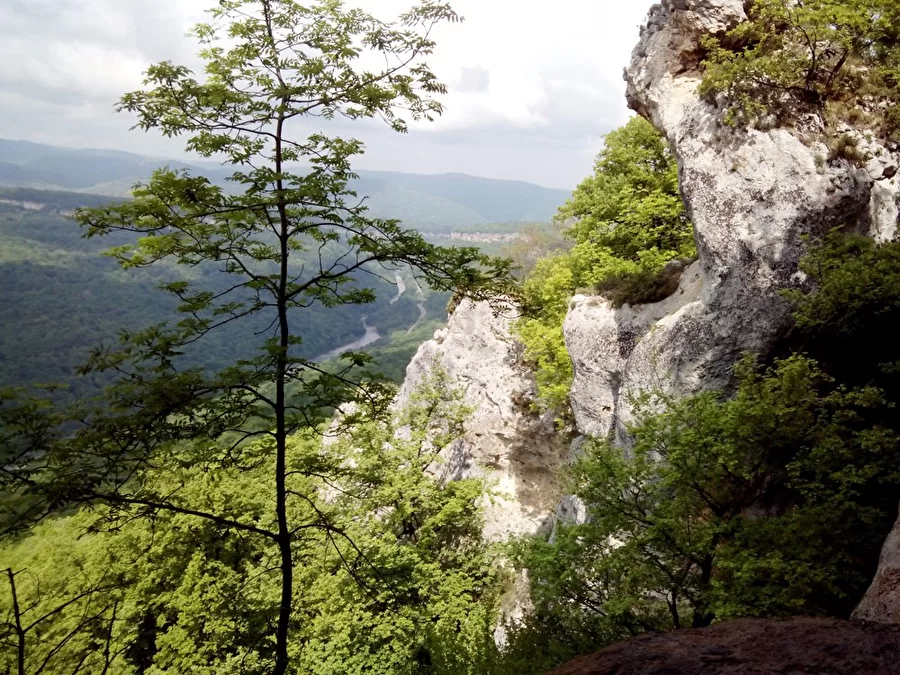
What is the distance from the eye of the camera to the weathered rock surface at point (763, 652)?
4.20 meters

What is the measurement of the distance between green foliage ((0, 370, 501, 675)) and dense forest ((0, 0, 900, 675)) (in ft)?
0.47

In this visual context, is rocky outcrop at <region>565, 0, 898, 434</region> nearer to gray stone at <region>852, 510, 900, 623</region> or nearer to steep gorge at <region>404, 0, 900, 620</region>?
steep gorge at <region>404, 0, 900, 620</region>

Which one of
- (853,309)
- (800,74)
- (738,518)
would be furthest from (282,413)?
(800,74)

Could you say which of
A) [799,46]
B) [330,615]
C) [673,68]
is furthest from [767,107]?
[330,615]

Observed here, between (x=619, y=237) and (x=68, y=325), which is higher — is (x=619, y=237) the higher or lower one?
the higher one

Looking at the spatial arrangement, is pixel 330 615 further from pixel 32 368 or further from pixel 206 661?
pixel 32 368

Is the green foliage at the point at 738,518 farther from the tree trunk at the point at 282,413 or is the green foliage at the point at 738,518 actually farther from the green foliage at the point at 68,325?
the green foliage at the point at 68,325

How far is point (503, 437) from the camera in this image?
25.7 meters

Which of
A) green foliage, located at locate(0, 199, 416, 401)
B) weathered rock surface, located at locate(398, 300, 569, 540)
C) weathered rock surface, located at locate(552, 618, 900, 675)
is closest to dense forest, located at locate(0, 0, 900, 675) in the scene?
weathered rock surface, located at locate(552, 618, 900, 675)

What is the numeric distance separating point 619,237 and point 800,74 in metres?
7.29

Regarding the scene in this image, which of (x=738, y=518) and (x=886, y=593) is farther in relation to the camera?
(x=738, y=518)

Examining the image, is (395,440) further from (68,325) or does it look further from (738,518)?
(68,325)

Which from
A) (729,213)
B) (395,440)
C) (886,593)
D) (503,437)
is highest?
(729,213)

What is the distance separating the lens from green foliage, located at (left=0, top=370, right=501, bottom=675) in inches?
588
